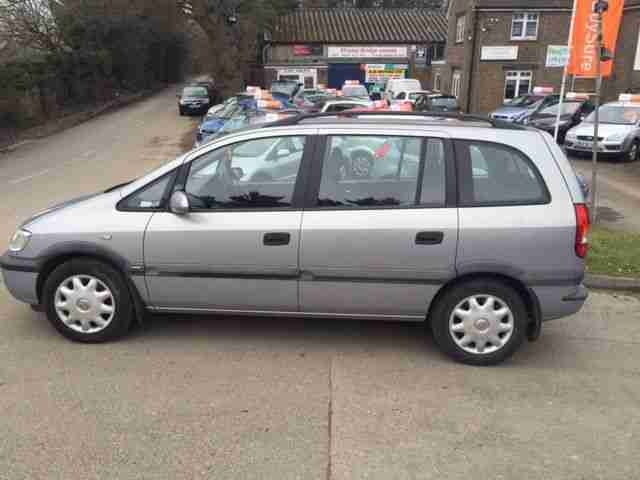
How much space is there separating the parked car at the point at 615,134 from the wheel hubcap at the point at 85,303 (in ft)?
48.8

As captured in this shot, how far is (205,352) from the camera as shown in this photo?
13.9ft

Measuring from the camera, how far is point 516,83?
29.3 meters

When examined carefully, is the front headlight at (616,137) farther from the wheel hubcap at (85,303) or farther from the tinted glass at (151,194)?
the wheel hubcap at (85,303)

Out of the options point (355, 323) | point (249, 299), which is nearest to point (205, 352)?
point (249, 299)

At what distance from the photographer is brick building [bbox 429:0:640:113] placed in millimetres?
27812

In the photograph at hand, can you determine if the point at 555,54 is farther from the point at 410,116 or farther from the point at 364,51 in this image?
the point at 410,116

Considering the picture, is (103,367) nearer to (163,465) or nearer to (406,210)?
(163,465)

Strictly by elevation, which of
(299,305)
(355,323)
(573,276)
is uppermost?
(573,276)

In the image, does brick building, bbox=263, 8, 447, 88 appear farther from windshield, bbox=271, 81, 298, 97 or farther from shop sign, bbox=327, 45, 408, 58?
windshield, bbox=271, 81, 298, 97

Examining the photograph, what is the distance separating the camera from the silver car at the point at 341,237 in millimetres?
3891

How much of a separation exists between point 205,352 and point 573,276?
272 cm

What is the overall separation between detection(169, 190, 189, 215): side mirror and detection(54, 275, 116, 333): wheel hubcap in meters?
0.84

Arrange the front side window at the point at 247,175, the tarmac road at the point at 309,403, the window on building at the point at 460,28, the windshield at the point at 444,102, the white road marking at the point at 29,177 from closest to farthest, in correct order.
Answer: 1. the tarmac road at the point at 309,403
2. the front side window at the point at 247,175
3. the white road marking at the point at 29,177
4. the windshield at the point at 444,102
5. the window on building at the point at 460,28

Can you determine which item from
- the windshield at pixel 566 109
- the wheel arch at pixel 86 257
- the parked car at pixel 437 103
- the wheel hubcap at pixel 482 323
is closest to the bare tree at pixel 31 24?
the parked car at pixel 437 103
